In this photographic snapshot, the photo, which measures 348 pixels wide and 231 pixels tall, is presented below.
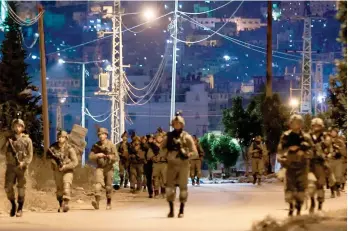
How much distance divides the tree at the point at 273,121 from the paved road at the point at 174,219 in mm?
9278

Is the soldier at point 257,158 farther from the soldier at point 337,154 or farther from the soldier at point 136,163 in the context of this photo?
the soldier at point 337,154

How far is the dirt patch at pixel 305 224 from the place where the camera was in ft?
32.4

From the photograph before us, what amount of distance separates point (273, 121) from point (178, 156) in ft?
60.9

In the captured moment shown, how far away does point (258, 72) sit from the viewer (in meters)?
108

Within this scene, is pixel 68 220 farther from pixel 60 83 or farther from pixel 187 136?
pixel 60 83

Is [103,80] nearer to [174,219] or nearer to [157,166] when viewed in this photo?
[157,166]

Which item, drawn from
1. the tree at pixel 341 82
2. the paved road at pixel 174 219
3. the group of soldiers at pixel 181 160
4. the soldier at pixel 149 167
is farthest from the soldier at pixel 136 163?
the tree at pixel 341 82

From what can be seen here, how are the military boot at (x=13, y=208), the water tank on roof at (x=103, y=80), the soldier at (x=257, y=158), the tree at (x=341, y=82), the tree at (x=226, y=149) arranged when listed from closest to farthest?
1. the tree at (x=341, y=82)
2. the military boot at (x=13, y=208)
3. the soldier at (x=257, y=158)
4. the tree at (x=226, y=149)
5. the water tank on roof at (x=103, y=80)

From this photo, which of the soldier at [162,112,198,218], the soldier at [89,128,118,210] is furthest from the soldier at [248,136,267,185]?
the soldier at [162,112,198,218]

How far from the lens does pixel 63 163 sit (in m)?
16.2

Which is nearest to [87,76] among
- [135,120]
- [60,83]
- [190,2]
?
[60,83]

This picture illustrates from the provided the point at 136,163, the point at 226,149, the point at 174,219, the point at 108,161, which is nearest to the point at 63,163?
the point at 108,161

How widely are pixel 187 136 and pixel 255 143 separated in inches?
524

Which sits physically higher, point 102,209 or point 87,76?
point 87,76
